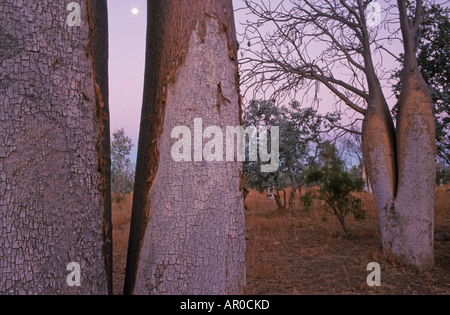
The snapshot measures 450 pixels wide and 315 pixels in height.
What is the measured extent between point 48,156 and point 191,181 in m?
0.79

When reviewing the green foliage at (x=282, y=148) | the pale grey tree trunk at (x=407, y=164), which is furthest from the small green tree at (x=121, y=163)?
the pale grey tree trunk at (x=407, y=164)

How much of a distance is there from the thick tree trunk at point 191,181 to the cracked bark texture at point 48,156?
1.01ft

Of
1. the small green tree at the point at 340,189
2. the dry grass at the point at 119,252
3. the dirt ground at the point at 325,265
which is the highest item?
the small green tree at the point at 340,189

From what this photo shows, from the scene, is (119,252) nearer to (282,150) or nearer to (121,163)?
(282,150)

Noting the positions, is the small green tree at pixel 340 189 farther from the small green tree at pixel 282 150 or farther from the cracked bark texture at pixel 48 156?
the cracked bark texture at pixel 48 156

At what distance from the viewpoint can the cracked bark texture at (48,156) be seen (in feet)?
5.49

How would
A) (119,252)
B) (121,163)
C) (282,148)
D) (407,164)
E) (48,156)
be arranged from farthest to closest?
(121,163)
(282,148)
(119,252)
(407,164)
(48,156)

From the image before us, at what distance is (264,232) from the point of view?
782cm

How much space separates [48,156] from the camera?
5.72 feet

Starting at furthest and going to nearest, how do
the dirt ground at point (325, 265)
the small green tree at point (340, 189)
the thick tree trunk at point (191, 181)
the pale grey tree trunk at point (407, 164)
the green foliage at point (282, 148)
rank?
the green foliage at point (282, 148), the small green tree at point (340, 189), the pale grey tree trunk at point (407, 164), the dirt ground at point (325, 265), the thick tree trunk at point (191, 181)

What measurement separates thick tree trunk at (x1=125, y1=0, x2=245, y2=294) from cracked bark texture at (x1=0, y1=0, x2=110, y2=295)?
1.01 ft

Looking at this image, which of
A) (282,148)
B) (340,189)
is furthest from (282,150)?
(340,189)
